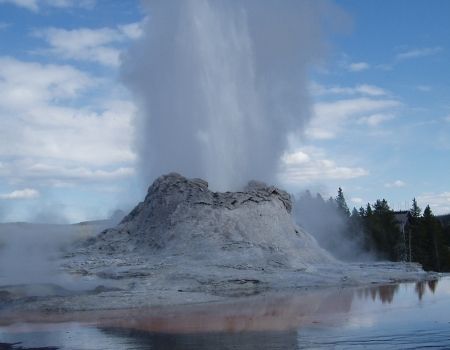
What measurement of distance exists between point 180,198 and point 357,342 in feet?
75.9

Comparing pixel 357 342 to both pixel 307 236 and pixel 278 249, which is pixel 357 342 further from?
pixel 307 236

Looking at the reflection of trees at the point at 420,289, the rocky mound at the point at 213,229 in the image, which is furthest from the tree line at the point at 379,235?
the reflection of trees at the point at 420,289

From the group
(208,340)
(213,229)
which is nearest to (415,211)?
(213,229)

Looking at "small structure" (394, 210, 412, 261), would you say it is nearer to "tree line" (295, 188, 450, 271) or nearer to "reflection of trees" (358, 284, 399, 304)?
"tree line" (295, 188, 450, 271)

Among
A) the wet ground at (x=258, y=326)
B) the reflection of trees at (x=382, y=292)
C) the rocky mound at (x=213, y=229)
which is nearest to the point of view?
the wet ground at (x=258, y=326)

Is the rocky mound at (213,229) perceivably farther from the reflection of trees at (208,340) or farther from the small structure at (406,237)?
the small structure at (406,237)

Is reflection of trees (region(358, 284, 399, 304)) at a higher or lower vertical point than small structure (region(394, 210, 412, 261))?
lower

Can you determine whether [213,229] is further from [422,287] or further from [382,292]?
[422,287]

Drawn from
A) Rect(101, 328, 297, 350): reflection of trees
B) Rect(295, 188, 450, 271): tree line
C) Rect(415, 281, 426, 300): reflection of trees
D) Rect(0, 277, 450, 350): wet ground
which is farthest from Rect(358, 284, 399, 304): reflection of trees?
Rect(295, 188, 450, 271): tree line

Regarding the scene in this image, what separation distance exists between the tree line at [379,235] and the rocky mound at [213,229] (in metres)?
16.6

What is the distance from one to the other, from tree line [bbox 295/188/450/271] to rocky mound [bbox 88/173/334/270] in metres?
16.6

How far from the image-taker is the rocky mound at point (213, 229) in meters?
30.5

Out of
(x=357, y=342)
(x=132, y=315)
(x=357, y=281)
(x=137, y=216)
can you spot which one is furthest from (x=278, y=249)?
(x=357, y=342)

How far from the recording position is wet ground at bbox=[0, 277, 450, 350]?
13055 mm
